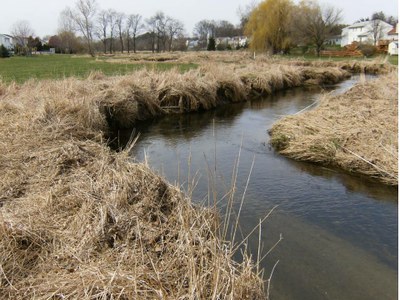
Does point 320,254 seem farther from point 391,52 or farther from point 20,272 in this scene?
point 391,52

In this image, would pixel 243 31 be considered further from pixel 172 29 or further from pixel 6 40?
pixel 6 40

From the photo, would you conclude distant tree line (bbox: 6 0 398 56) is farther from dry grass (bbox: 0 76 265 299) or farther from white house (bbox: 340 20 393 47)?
dry grass (bbox: 0 76 265 299)

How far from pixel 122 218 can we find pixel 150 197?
1.94ft

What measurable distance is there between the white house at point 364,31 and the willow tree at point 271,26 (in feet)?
83.1

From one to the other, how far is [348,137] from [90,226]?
5.58 m

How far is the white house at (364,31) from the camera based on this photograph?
5777 centimetres

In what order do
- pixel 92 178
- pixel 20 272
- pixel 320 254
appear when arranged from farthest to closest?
pixel 92 178, pixel 320 254, pixel 20 272

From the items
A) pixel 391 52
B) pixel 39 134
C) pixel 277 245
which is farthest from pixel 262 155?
pixel 391 52

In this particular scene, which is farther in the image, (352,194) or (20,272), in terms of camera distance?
(352,194)

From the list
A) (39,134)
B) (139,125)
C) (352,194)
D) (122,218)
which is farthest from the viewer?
(139,125)

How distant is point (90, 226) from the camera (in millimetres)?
3496

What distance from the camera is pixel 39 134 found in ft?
20.9

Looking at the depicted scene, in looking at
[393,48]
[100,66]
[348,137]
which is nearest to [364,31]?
[393,48]

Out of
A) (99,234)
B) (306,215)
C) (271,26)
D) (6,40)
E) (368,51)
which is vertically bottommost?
(306,215)
